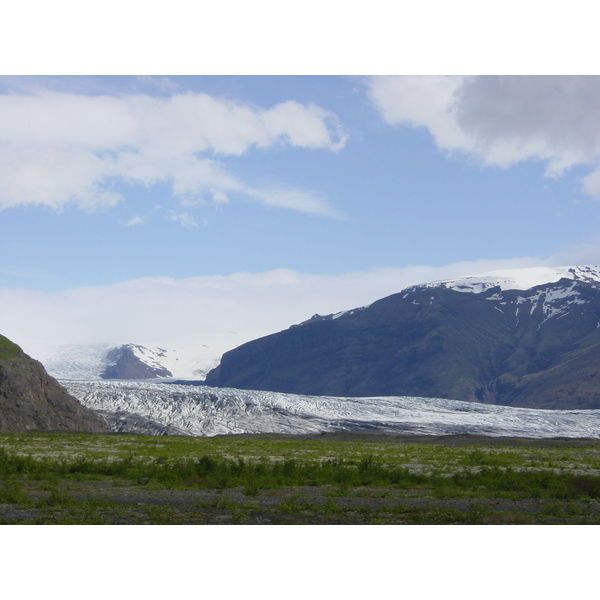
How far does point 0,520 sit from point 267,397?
10548 centimetres

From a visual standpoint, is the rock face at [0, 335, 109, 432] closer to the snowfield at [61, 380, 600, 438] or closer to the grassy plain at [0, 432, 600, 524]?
the snowfield at [61, 380, 600, 438]

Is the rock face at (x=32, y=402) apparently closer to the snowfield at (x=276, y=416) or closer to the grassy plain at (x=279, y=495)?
the snowfield at (x=276, y=416)

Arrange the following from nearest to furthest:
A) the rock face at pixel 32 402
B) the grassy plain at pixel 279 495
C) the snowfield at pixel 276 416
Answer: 1. the grassy plain at pixel 279 495
2. the rock face at pixel 32 402
3. the snowfield at pixel 276 416

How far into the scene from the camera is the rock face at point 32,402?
75.7 metres

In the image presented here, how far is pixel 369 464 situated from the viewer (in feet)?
108

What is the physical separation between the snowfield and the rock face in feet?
41.2

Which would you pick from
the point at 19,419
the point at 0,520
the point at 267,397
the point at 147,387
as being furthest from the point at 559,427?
the point at 0,520

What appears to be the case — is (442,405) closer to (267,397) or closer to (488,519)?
(267,397)

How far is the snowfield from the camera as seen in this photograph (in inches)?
4053

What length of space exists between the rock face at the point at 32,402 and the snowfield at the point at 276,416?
12.6 metres

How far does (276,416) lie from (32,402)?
42.7m

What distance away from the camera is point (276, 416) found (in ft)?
363

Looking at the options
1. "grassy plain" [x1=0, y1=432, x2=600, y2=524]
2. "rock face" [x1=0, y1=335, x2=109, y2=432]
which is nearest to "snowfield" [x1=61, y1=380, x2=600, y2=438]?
"rock face" [x1=0, y1=335, x2=109, y2=432]

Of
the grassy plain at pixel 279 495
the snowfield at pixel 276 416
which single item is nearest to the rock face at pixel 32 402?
the snowfield at pixel 276 416
